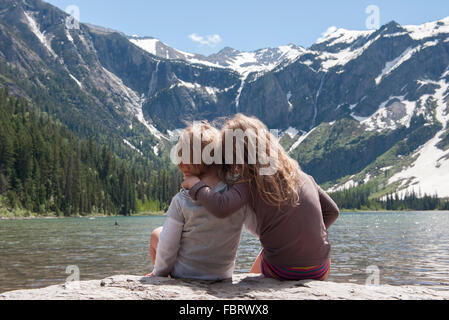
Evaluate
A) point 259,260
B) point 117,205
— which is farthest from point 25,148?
point 259,260

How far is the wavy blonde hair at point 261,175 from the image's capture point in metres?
6.27

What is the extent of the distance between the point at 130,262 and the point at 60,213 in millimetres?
97225

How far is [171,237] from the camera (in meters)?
6.49

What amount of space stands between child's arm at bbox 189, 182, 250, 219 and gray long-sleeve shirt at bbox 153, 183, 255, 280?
268 mm

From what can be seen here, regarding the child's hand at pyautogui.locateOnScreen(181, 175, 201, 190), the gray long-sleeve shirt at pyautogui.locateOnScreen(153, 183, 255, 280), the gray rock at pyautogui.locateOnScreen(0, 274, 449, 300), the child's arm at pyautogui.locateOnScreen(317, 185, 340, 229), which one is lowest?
the gray rock at pyautogui.locateOnScreen(0, 274, 449, 300)

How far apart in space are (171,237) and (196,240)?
39cm

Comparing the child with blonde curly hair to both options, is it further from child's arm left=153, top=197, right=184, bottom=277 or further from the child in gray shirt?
child's arm left=153, top=197, right=184, bottom=277

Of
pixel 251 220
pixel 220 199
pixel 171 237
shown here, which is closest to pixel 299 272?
pixel 251 220

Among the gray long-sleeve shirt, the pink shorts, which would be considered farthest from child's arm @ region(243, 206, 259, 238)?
the pink shorts

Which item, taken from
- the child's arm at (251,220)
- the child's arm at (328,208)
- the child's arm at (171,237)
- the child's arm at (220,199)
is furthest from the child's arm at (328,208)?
the child's arm at (171,237)

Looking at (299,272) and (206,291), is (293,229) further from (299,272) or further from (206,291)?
(206,291)

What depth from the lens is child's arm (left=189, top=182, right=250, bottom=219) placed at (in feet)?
19.8

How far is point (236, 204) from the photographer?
612cm
